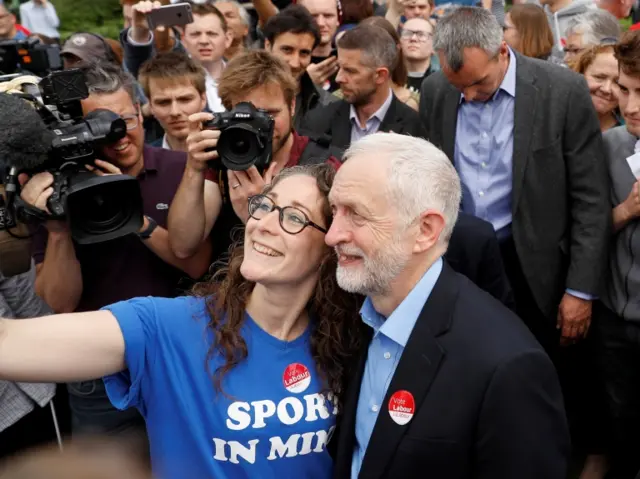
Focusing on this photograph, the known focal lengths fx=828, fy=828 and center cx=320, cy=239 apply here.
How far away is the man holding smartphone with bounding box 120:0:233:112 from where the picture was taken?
5.25 meters

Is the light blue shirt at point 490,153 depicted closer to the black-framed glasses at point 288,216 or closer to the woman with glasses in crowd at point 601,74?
the woman with glasses in crowd at point 601,74

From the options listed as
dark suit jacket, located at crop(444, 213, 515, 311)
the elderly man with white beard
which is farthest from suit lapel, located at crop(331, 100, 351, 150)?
the elderly man with white beard

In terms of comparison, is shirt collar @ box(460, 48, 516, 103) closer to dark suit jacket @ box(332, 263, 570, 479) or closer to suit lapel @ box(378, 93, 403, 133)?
suit lapel @ box(378, 93, 403, 133)

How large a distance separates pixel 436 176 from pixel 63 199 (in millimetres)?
1270

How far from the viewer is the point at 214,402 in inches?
86.0

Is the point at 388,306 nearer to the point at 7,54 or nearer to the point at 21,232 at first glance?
the point at 21,232

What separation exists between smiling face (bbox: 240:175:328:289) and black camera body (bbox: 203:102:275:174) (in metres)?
0.64

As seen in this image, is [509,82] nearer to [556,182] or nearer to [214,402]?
[556,182]

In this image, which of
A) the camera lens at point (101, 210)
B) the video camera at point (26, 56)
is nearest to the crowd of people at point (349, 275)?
the camera lens at point (101, 210)

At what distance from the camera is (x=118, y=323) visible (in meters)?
2.11

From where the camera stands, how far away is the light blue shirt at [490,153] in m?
3.72

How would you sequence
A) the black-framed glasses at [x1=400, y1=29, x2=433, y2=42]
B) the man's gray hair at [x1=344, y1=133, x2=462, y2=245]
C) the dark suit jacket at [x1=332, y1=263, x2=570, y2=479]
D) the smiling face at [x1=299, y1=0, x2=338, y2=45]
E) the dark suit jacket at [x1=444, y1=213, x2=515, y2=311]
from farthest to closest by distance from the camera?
the black-framed glasses at [x1=400, y1=29, x2=433, y2=42]
the smiling face at [x1=299, y1=0, x2=338, y2=45]
the dark suit jacket at [x1=444, y1=213, x2=515, y2=311]
the man's gray hair at [x1=344, y1=133, x2=462, y2=245]
the dark suit jacket at [x1=332, y1=263, x2=570, y2=479]

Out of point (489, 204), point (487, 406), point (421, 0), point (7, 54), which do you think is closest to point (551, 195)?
point (489, 204)

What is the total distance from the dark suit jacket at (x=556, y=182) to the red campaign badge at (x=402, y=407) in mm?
1792
